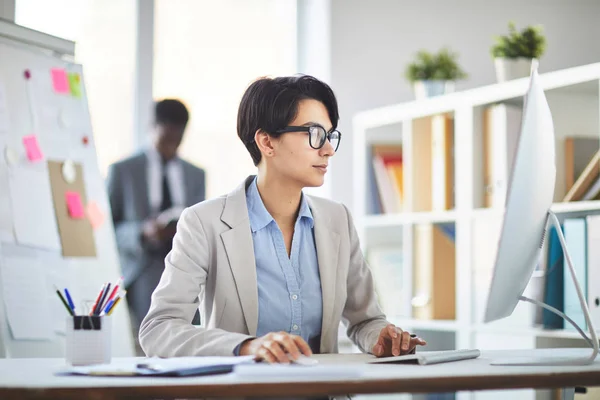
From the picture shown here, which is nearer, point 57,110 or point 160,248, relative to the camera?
point 57,110

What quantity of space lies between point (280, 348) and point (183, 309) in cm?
36

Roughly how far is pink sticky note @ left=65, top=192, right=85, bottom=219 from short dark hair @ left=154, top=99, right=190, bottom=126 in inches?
51.0

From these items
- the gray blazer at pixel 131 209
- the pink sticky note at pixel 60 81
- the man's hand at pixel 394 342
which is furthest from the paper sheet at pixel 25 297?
the gray blazer at pixel 131 209

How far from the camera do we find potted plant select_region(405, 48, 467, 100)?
3.31 metres

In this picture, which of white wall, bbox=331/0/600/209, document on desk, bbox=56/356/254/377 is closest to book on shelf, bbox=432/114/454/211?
white wall, bbox=331/0/600/209

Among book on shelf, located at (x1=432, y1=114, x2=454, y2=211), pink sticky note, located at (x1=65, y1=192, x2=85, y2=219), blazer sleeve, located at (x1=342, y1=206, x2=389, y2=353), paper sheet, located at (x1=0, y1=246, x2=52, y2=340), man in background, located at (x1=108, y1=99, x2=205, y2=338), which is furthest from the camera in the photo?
man in background, located at (x1=108, y1=99, x2=205, y2=338)

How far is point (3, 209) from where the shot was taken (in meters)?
2.20

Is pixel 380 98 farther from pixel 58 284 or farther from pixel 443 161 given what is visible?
pixel 58 284

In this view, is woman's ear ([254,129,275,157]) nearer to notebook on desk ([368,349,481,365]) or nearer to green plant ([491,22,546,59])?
notebook on desk ([368,349,481,365])

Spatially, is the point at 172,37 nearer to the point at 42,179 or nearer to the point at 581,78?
the point at 42,179

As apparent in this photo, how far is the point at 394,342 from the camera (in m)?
1.53

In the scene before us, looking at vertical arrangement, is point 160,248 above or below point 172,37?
below

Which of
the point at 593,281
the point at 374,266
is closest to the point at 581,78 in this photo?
the point at 593,281

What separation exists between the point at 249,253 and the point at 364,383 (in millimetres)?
682
